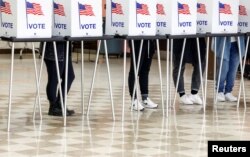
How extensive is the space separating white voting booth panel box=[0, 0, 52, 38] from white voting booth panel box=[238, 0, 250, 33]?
255cm

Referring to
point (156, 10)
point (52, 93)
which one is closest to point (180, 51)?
point (156, 10)

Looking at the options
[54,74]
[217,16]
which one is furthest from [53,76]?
[217,16]

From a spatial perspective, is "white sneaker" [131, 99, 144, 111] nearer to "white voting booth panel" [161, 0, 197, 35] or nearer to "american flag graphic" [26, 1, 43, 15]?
"white voting booth panel" [161, 0, 197, 35]

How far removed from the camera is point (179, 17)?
7273 millimetres

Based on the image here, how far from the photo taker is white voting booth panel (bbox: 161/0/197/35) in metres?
7.20

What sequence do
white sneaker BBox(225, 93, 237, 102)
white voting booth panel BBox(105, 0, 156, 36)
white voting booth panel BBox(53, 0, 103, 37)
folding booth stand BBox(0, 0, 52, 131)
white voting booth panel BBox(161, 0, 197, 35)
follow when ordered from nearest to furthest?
folding booth stand BBox(0, 0, 52, 131) → white voting booth panel BBox(53, 0, 103, 37) → white voting booth panel BBox(105, 0, 156, 36) → white voting booth panel BBox(161, 0, 197, 35) → white sneaker BBox(225, 93, 237, 102)

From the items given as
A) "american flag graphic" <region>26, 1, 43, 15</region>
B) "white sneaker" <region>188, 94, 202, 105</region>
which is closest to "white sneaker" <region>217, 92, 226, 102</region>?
"white sneaker" <region>188, 94, 202, 105</region>

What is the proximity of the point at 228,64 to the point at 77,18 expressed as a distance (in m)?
2.64

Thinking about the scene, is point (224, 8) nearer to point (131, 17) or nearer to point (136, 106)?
point (131, 17)

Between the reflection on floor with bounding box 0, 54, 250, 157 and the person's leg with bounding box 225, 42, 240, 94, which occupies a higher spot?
the person's leg with bounding box 225, 42, 240, 94

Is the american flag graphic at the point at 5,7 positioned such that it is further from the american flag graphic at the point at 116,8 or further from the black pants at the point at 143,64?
the black pants at the point at 143,64

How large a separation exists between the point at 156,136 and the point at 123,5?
1.39m

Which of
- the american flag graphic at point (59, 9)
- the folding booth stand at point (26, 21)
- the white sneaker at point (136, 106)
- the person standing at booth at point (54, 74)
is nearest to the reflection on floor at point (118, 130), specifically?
the white sneaker at point (136, 106)

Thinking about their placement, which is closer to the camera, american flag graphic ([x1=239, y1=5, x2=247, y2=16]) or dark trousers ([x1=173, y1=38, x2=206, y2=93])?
american flag graphic ([x1=239, y1=5, x2=247, y2=16])
